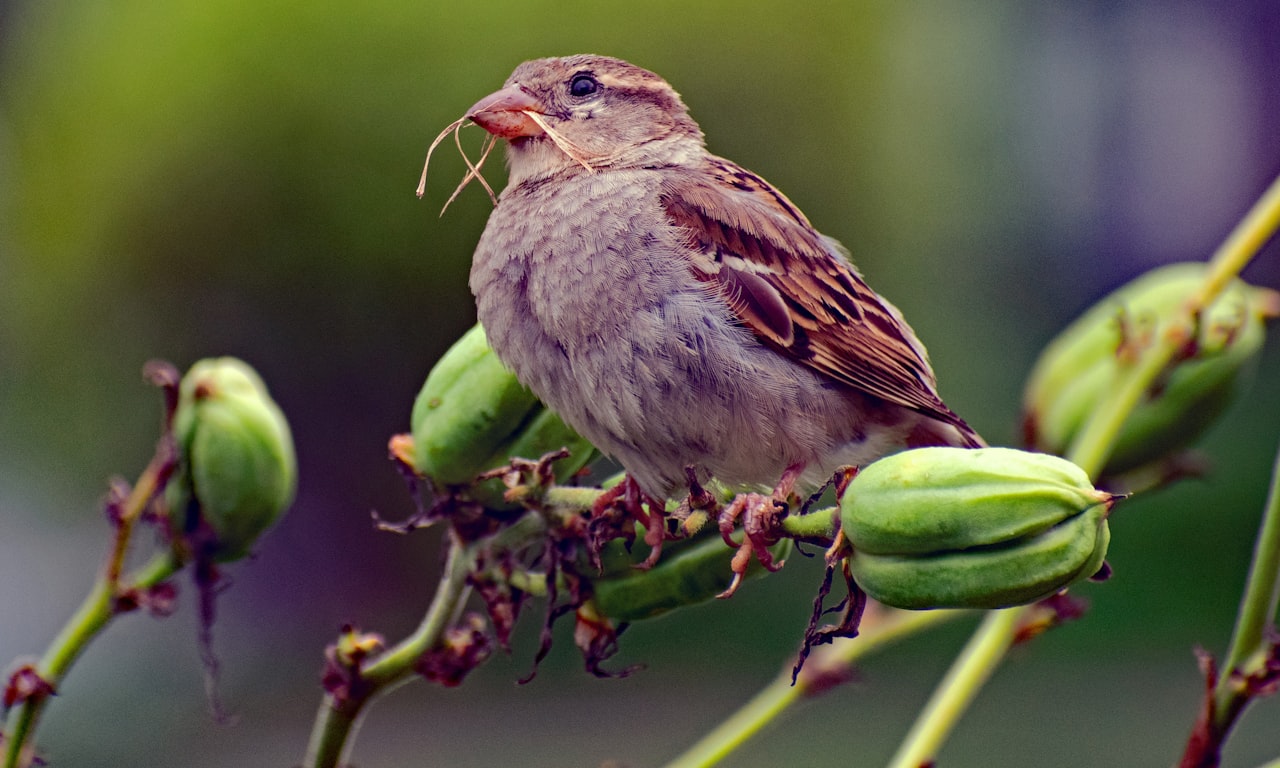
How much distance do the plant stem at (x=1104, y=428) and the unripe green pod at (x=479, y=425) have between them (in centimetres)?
44

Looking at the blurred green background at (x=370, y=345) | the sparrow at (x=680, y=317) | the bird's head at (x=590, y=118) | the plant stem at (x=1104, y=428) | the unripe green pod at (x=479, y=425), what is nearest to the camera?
the plant stem at (x=1104, y=428)

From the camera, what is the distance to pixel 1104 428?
1.63 m

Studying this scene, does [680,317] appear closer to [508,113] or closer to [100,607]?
[508,113]

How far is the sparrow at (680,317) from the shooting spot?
1645mm

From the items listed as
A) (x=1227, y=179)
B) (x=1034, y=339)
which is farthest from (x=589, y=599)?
(x=1227, y=179)

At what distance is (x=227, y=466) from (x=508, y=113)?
622mm

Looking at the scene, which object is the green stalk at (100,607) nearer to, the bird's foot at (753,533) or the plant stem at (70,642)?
the plant stem at (70,642)

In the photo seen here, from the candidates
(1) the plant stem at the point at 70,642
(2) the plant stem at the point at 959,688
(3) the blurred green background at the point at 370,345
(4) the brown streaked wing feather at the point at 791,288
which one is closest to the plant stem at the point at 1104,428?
(2) the plant stem at the point at 959,688

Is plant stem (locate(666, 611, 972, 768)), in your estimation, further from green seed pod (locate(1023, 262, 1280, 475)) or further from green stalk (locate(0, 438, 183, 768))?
green stalk (locate(0, 438, 183, 768))

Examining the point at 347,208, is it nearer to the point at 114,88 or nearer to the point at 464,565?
the point at 114,88

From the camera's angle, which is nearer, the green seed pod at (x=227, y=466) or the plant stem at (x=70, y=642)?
the plant stem at (x=70, y=642)

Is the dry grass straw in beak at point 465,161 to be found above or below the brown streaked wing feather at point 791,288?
above

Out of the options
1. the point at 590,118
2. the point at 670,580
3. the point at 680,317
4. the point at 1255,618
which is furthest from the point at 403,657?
the point at 590,118

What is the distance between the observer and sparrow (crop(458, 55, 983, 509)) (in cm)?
164
